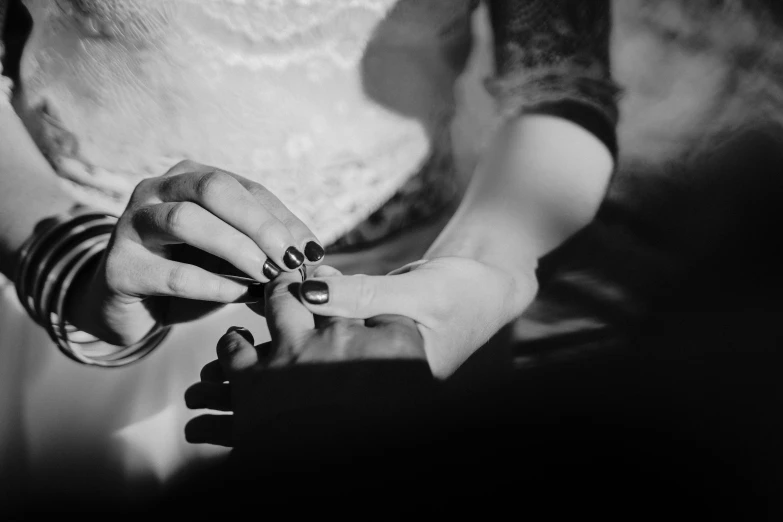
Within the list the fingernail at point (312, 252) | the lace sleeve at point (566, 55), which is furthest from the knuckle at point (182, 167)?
the lace sleeve at point (566, 55)

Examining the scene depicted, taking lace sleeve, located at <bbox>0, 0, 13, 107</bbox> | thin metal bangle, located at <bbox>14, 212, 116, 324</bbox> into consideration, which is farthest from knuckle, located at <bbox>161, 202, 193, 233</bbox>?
lace sleeve, located at <bbox>0, 0, 13, 107</bbox>

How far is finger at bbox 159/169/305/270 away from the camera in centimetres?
22

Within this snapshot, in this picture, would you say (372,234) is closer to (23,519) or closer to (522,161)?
(522,161)

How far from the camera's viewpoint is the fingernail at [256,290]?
243 millimetres

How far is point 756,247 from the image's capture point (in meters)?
0.34

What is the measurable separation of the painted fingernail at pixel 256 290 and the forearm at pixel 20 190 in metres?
0.17

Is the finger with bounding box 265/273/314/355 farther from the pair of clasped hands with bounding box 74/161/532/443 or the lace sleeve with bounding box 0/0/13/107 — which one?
the lace sleeve with bounding box 0/0/13/107

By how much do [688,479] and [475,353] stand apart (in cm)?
14

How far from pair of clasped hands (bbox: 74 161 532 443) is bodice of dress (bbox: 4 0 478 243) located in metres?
0.07

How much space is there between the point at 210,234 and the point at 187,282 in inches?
1.5

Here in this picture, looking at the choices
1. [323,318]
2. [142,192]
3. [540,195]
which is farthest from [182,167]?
[540,195]

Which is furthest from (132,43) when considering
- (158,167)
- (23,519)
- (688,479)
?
(688,479)

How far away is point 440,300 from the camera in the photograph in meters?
0.26

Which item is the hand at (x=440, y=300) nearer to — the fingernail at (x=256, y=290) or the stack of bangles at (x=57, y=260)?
the fingernail at (x=256, y=290)
